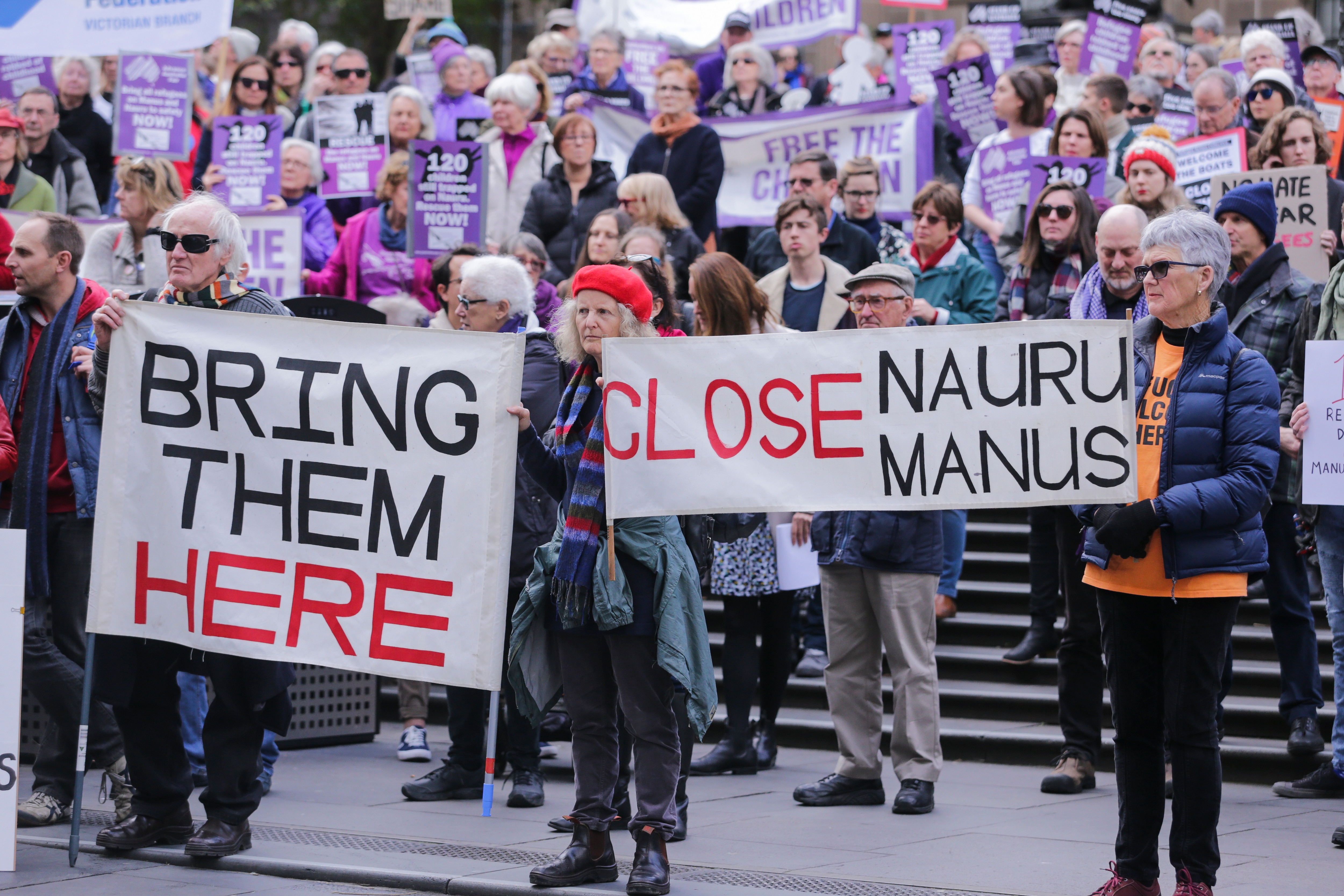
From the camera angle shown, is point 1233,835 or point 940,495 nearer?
point 940,495

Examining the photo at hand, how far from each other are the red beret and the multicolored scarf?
0.80 feet

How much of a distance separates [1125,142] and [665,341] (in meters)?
7.16

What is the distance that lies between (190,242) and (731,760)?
3.60 m

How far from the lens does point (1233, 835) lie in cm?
664

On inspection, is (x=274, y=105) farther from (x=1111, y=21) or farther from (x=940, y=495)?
(x=940, y=495)

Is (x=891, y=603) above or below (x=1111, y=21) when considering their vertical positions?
below

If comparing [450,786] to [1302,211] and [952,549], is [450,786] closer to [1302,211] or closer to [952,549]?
[952,549]

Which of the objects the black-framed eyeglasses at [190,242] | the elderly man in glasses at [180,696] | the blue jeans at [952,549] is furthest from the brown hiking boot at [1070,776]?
the black-framed eyeglasses at [190,242]

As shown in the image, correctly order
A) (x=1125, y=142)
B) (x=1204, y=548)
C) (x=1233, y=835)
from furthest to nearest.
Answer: (x=1125, y=142) < (x=1233, y=835) < (x=1204, y=548)

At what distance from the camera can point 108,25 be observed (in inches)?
368

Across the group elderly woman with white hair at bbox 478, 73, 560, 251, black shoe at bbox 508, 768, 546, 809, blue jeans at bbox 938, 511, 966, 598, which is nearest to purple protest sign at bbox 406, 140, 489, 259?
elderly woman with white hair at bbox 478, 73, 560, 251

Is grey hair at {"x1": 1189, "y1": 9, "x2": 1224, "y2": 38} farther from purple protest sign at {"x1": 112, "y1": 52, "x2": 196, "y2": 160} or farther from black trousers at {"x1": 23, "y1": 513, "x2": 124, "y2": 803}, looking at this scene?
black trousers at {"x1": 23, "y1": 513, "x2": 124, "y2": 803}

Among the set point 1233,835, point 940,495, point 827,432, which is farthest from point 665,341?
point 1233,835

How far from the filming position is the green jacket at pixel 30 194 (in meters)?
12.1
